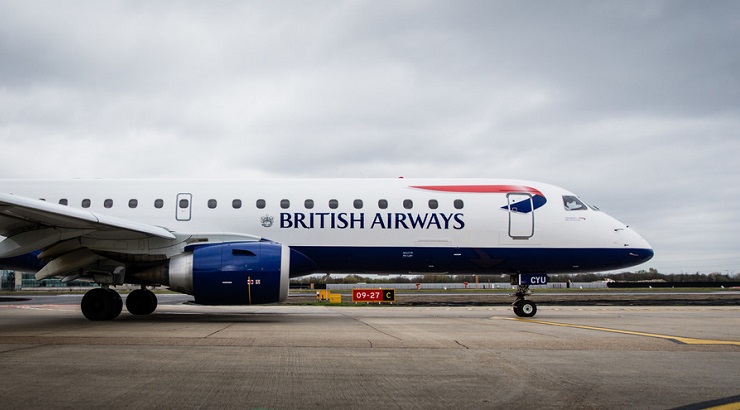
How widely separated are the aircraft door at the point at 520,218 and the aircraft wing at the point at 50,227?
9.45 m

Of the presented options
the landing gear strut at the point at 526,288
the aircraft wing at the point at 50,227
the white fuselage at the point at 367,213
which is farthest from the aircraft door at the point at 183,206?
the landing gear strut at the point at 526,288

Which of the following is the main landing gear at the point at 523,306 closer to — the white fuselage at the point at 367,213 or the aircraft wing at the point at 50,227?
the white fuselage at the point at 367,213

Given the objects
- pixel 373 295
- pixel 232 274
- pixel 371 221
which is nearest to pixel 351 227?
pixel 371 221

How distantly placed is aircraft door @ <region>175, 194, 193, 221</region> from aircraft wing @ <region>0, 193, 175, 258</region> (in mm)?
1788

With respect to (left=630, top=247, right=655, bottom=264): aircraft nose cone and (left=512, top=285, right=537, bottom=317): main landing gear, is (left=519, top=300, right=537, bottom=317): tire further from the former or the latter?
(left=630, top=247, right=655, bottom=264): aircraft nose cone

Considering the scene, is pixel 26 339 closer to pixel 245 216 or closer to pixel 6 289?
pixel 245 216

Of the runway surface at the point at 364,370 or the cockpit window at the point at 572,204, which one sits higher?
the cockpit window at the point at 572,204

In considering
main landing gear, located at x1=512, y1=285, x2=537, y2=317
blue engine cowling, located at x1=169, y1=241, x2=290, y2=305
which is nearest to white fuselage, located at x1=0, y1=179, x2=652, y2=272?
main landing gear, located at x1=512, y1=285, x2=537, y2=317

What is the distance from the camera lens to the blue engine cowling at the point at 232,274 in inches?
511

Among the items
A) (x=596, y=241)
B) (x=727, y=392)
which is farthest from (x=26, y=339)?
(x=596, y=241)

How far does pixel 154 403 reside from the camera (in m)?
4.55

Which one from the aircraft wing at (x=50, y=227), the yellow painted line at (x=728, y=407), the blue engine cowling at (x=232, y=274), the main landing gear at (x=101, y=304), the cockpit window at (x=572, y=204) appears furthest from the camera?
the cockpit window at (x=572, y=204)

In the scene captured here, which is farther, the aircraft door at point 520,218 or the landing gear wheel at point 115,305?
the aircraft door at point 520,218

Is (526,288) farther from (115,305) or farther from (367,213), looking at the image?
(115,305)
